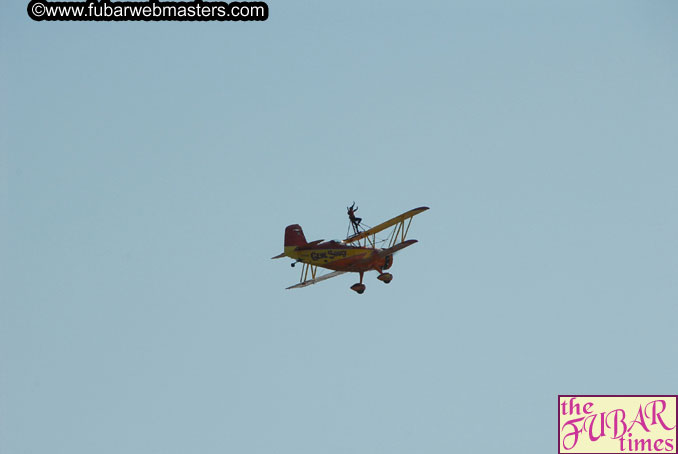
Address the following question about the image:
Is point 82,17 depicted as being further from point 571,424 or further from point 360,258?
point 571,424

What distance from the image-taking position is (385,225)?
71.6 meters

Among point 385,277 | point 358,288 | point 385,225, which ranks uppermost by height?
point 385,225

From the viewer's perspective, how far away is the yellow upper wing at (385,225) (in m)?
70.3

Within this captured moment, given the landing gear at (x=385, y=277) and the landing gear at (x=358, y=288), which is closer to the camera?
the landing gear at (x=358, y=288)

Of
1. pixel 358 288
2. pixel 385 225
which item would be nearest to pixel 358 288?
pixel 358 288

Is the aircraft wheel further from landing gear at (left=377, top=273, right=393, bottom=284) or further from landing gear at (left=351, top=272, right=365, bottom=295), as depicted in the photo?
landing gear at (left=377, top=273, right=393, bottom=284)

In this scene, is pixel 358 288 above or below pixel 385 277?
below

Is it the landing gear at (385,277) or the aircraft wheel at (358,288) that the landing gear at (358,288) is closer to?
the aircraft wheel at (358,288)

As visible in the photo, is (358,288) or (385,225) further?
(385,225)

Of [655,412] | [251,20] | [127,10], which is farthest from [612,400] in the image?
[127,10]

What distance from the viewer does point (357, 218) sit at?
7181 cm

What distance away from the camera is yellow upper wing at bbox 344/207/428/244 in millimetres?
70312

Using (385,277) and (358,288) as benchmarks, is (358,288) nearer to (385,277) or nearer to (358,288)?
(358,288)

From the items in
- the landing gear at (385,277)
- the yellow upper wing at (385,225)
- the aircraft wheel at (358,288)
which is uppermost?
the yellow upper wing at (385,225)
